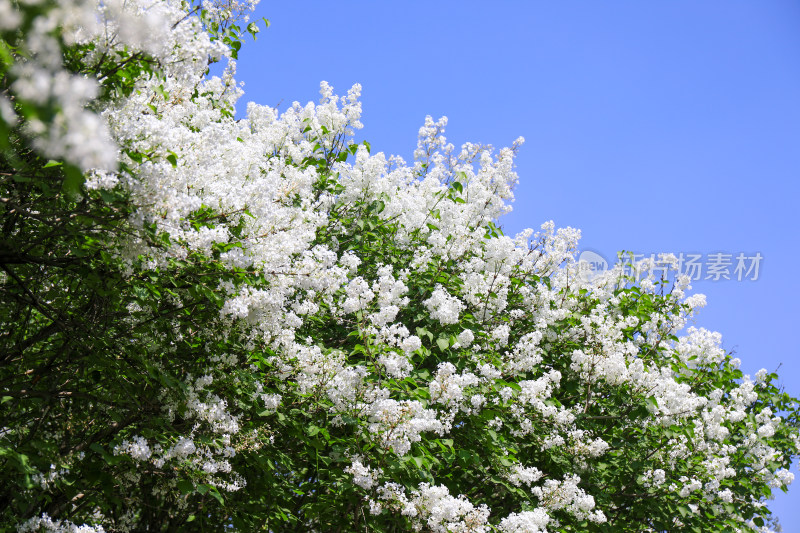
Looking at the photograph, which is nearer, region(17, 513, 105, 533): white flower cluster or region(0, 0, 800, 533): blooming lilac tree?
region(0, 0, 800, 533): blooming lilac tree

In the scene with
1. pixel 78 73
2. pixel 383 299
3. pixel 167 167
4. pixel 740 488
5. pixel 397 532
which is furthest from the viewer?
pixel 740 488

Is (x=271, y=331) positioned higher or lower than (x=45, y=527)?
higher

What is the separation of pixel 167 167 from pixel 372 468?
2.88 m

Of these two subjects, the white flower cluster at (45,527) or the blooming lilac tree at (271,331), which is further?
the white flower cluster at (45,527)

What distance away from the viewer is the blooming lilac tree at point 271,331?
3441mm

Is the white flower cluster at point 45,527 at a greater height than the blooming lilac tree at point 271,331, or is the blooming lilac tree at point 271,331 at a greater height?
the blooming lilac tree at point 271,331

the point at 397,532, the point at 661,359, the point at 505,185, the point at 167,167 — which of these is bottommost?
the point at 397,532

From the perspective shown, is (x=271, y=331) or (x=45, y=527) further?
(x=271, y=331)

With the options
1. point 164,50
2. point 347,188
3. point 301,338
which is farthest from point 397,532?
point 164,50

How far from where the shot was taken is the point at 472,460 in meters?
6.03

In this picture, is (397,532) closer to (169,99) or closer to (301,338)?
(301,338)

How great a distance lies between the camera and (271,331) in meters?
5.04

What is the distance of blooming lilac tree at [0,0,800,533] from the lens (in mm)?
3441

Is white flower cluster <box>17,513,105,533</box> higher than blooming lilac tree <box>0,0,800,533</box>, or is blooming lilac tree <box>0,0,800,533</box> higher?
blooming lilac tree <box>0,0,800,533</box>
